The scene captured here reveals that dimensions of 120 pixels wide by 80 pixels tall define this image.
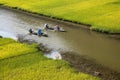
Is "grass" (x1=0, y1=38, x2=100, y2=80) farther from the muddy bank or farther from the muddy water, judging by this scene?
the muddy water

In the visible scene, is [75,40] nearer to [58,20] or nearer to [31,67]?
[58,20]

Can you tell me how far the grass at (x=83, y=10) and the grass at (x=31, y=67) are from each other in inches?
408

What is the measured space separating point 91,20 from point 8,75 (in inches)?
671

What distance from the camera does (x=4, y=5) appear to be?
163 ft

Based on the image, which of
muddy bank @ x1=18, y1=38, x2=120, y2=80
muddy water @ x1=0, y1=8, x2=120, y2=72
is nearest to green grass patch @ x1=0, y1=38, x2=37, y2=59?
muddy bank @ x1=18, y1=38, x2=120, y2=80

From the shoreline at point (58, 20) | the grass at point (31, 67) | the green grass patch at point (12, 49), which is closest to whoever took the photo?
the grass at point (31, 67)

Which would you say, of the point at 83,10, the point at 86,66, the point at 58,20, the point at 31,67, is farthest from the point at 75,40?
the point at 83,10

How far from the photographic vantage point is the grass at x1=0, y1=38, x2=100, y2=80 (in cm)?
2150

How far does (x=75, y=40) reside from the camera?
31203 mm

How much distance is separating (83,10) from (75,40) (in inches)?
428

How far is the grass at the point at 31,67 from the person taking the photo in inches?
846

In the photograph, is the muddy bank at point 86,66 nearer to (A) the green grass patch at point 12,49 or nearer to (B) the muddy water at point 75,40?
(B) the muddy water at point 75,40

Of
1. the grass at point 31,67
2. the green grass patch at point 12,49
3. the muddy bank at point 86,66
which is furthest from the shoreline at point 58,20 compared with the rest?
the grass at point 31,67

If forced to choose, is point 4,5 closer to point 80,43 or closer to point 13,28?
point 13,28
